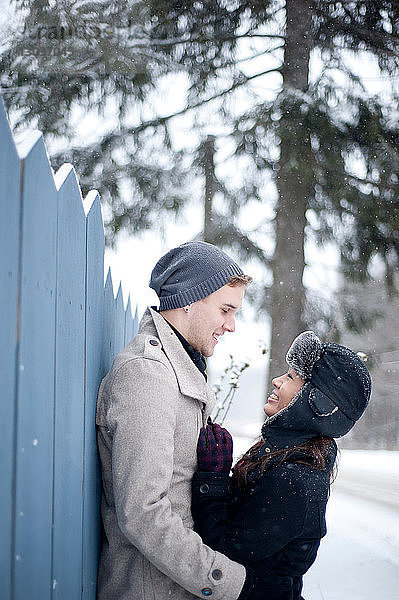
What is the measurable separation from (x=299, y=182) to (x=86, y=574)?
3877 mm

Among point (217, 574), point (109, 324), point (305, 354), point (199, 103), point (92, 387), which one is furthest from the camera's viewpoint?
point (199, 103)

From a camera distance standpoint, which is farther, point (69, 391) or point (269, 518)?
point (269, 518)

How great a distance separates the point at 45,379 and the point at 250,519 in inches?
25.9

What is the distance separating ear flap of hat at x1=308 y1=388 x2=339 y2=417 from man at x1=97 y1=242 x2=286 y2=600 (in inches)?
9.4

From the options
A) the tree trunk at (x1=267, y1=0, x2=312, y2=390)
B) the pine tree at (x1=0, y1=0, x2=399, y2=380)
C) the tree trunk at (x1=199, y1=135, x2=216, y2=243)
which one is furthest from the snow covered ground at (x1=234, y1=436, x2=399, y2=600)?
the tree trunk at (x1=199, y1=135, x2=216, y2=243)

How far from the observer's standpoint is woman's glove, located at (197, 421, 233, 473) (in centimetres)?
140

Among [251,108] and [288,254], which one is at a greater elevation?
[251,108]

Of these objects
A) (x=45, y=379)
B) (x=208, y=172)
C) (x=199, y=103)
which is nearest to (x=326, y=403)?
(x=45, y=379)

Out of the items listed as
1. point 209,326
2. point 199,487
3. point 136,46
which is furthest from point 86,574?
point 136,46

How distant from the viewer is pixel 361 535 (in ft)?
12.6

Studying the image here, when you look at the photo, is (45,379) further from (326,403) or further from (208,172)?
(208,172)

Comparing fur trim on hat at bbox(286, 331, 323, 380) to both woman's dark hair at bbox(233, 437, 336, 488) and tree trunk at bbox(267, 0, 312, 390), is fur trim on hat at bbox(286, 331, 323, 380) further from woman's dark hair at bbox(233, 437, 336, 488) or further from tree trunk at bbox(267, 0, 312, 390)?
tree trunk at bbox(267, 0, 312, 390)

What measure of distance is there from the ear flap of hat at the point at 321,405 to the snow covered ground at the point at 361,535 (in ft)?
6.74

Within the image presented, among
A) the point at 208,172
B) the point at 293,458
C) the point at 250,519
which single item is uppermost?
the point at 208,172
